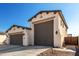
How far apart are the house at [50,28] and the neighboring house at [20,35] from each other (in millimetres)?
1031

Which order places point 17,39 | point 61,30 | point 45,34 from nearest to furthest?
point 45,34 → point 61,30 → point 17,39

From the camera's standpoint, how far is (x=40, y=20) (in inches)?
417

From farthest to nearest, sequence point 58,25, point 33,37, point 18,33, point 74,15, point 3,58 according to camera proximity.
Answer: point 18,33, point 33,37, point 58,25, point 74,15, point 3,58

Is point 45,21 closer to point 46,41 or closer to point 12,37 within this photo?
point 46,41

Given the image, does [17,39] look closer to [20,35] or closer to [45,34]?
[20,35]

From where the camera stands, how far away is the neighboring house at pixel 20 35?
11819 mm

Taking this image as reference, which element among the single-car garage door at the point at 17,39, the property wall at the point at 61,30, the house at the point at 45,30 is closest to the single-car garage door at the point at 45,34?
the house at the point at 45,30

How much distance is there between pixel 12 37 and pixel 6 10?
16.4 feet

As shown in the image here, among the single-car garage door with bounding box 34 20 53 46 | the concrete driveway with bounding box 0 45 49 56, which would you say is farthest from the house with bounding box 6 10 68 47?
the concrete driveway with bounding box 0 45 49 56

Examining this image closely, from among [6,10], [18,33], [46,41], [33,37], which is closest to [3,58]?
[6,10]

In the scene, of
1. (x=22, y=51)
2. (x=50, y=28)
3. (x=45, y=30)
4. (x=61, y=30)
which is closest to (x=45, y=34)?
(x=45, y=30)

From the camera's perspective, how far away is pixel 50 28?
1023 cm

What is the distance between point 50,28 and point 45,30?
38 cm

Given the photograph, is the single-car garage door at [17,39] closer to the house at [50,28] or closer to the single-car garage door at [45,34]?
the house at [50,28]
